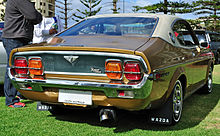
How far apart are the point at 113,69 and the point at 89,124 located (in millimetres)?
1141

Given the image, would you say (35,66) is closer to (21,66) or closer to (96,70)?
(21,66)

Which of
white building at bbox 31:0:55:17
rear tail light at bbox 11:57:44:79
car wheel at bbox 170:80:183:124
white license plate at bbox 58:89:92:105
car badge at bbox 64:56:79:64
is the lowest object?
car wheel at bbox 170:80:183:124

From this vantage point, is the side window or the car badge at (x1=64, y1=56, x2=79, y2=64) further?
the side window

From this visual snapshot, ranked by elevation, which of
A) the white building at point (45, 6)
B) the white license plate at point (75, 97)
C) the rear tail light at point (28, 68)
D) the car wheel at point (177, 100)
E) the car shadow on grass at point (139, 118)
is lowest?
the car shadow on grass at point (139, 118)

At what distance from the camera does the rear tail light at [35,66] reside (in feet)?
11.1

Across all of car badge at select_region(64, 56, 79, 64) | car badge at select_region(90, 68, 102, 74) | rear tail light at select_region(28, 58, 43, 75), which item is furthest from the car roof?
rear tail light at select_region(28, 58, 43, 75)

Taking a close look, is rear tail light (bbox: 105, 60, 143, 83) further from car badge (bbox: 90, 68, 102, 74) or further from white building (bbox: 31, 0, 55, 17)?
white building (bbox: 31, 0, 55, 17)

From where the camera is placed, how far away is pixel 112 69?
304 cm

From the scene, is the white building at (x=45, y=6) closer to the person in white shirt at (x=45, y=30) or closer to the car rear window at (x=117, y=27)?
the person in white shirt at (x=45, y=30)

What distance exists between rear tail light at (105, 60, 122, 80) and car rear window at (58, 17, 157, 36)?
2.74 ft

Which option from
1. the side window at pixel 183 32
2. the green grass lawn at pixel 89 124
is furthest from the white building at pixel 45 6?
the green grass lawn at pixel 89 124

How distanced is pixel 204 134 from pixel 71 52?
1876 mm

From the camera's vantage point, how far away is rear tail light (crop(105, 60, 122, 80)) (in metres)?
3.03

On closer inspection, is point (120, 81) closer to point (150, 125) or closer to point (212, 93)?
point (150, 125)
